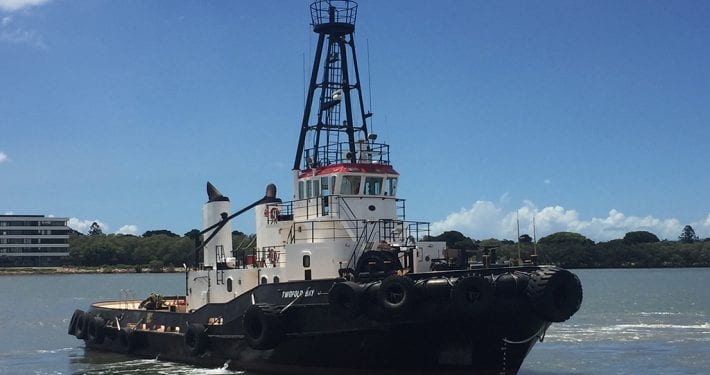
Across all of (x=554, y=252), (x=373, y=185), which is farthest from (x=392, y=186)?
(x=554, y=252)

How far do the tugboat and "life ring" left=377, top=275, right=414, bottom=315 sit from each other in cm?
2

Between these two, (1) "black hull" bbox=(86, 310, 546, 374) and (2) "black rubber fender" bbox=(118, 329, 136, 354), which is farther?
(2) "black rubber fender" bbox=(118, 329, 136, 354)

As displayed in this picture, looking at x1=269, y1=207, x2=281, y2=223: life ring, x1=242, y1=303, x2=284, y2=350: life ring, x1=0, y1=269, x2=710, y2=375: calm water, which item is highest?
x1=269, y1=207, x2=281, y2=223: life ring

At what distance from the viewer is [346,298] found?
1809 centimetres

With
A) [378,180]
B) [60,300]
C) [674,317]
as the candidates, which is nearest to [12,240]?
[60,300]

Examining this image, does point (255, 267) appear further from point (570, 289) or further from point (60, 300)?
point (60, 300)

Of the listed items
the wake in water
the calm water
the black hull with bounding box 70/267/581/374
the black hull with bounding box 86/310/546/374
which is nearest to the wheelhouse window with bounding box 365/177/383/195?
the black hull with bounding box 70/267/581/374

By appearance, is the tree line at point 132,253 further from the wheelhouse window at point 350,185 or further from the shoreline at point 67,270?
the wheelhouse window at point 350,185

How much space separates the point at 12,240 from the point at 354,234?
109 m

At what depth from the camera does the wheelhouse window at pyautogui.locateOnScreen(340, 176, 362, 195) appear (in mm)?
21828

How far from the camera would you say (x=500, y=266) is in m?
18.7

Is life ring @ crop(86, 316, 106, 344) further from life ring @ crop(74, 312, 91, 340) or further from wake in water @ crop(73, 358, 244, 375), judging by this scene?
wake in water @ crop(73, 358, 244, 375)

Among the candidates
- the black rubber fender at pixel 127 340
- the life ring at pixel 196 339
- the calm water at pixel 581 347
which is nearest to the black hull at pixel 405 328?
the life ring at pixel 196 339

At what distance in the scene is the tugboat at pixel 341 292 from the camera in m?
17.5
